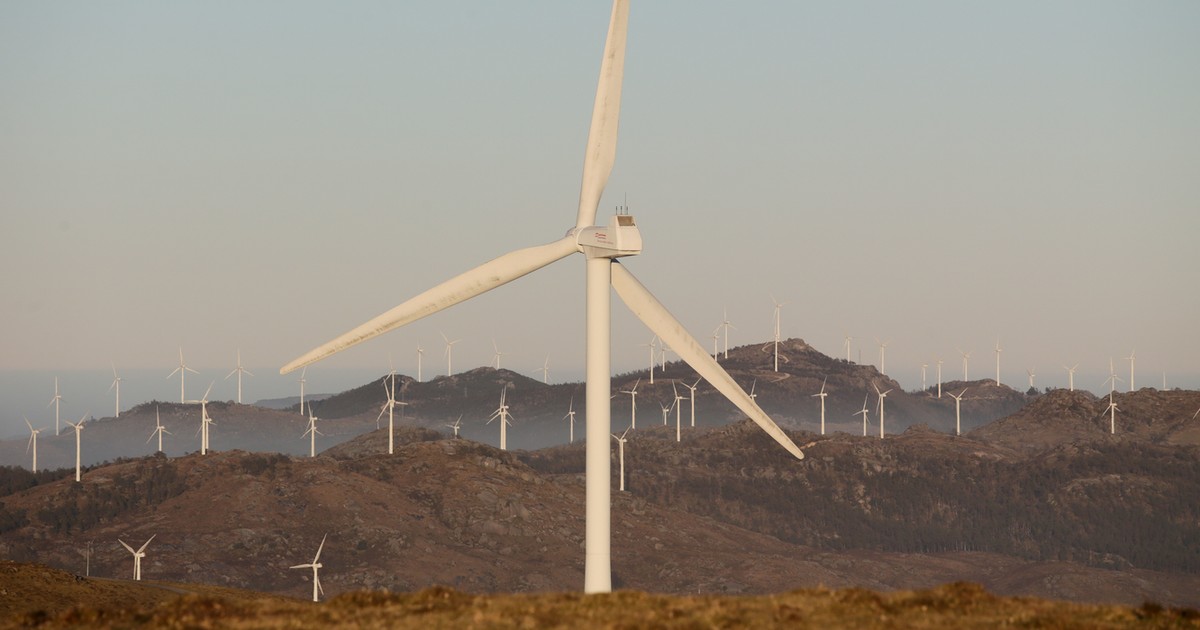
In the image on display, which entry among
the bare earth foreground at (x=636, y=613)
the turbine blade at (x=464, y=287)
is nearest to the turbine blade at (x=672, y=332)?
the turbine blade at (x=464, y=287)

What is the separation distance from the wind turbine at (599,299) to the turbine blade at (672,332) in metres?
0.05

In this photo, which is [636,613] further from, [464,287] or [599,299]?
[464,287]

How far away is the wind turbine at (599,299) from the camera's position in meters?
64.8

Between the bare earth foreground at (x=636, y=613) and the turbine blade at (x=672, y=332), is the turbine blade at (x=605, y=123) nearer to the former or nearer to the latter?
the turbine blade at (x=672, y=332)

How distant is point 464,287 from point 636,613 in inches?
882

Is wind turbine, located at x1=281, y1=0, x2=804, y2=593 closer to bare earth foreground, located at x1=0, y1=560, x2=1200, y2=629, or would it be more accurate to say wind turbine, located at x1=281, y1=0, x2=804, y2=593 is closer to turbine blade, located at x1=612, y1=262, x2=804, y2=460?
turbine blade, located at x1=612, y1=262, x2=804, y2=460

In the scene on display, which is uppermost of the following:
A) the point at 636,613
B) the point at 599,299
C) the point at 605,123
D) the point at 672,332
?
the point at 605,123

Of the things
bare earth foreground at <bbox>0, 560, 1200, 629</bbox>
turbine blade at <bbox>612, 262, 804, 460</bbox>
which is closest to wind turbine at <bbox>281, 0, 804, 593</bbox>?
turbine blade at <bbox>612, 262, 804, 460</bbox>

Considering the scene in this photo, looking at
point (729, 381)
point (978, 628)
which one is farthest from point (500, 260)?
point (978, 628)

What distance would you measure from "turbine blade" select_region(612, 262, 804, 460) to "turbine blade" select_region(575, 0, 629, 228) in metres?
3.67

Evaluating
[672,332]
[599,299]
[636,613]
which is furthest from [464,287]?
[636,613]

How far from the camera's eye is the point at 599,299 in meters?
66.4

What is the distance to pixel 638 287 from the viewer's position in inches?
2699

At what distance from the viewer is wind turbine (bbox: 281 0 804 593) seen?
64750 mm
